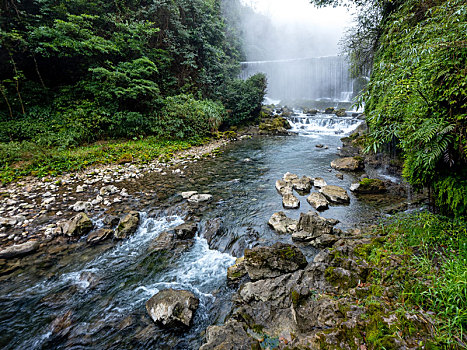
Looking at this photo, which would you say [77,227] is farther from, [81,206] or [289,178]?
[289,178]

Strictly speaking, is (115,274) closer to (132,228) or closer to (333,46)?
(132,228)

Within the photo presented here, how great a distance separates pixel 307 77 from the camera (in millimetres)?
29562

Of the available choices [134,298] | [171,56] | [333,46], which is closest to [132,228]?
[134,298]

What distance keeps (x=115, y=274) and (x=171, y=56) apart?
15.3 m

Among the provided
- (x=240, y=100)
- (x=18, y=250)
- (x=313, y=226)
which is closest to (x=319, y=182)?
(x=313, y=226)

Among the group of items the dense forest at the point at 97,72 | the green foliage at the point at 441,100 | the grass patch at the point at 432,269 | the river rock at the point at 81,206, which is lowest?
the river rock at the point at 81,206

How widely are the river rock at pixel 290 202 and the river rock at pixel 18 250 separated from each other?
5580 mm

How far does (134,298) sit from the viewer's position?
2.94 meters

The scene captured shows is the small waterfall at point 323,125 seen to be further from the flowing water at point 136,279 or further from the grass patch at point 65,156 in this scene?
the grass patch at point 65,156

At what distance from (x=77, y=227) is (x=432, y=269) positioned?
5.84m

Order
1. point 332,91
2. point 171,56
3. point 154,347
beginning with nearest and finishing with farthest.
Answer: point 154,347
point 171,56
point 332,91

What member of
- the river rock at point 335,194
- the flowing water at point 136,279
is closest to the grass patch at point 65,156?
the flowing water at point 136,279

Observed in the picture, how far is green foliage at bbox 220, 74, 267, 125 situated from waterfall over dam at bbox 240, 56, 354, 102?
11.5 m

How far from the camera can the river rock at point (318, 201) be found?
17.1 ft
